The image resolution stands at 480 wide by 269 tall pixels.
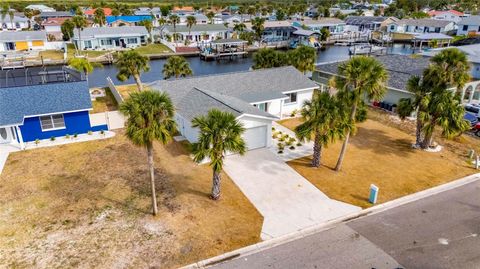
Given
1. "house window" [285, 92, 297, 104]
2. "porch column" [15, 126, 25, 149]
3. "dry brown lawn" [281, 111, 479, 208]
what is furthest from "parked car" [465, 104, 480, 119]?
"porch column" [15, 126, 25, 149]

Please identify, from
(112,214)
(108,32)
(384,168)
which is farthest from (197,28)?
(112,214)

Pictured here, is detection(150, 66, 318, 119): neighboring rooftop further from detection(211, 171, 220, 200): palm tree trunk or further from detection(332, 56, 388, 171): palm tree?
detection(211, 171, 220, 200): palm tree trunk

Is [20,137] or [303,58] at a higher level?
[303,58]

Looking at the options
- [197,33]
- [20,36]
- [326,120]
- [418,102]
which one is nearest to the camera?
[326,120]

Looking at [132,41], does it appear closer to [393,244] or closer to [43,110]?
[43,110]

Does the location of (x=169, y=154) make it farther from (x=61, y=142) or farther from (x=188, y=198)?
(x=61, y=142)

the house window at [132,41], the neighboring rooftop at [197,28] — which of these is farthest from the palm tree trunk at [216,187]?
the neighboring rooftop at [197,28]
